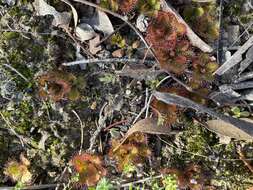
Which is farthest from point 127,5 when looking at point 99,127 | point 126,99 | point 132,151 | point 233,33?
point 132,151

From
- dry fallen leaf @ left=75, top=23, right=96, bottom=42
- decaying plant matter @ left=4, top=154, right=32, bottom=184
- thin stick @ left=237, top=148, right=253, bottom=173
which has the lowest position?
decaying plant matter @ left=4, top=154, right=32, bottom=184

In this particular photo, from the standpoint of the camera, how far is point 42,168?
11.4 ft

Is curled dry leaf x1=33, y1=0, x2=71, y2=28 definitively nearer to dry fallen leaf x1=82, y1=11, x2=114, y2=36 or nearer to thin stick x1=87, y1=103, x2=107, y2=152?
dry fallen leaf x1=82, y1=11, x2=114, y2=36

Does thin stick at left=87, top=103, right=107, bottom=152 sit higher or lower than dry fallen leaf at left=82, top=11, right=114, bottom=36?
lower

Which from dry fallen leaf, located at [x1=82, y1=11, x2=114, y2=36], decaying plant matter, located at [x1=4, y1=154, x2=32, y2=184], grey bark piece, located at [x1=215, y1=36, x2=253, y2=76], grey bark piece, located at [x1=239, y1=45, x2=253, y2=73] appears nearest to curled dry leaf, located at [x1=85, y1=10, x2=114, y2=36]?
dry fallen leaf, located at [x1=82, y1=11, x2=114, y2=36]

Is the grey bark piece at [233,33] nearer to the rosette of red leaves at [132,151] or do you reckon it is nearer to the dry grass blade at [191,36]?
the dry grass blade at [191,36]

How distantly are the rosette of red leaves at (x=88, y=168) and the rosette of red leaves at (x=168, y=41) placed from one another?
917mm

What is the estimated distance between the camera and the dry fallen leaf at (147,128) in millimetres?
3309

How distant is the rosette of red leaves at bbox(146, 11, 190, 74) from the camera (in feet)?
10.8

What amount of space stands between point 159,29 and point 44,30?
0.90 metres

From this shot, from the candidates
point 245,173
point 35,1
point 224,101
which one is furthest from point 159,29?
point 245,173

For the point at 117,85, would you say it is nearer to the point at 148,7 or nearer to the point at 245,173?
the point at 148,7

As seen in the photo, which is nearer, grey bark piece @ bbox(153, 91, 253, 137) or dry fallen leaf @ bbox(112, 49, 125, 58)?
grey bark piece @ bbox(153, 91, 253, 137)

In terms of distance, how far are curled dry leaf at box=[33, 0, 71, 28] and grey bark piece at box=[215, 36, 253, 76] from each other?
1.24 m
